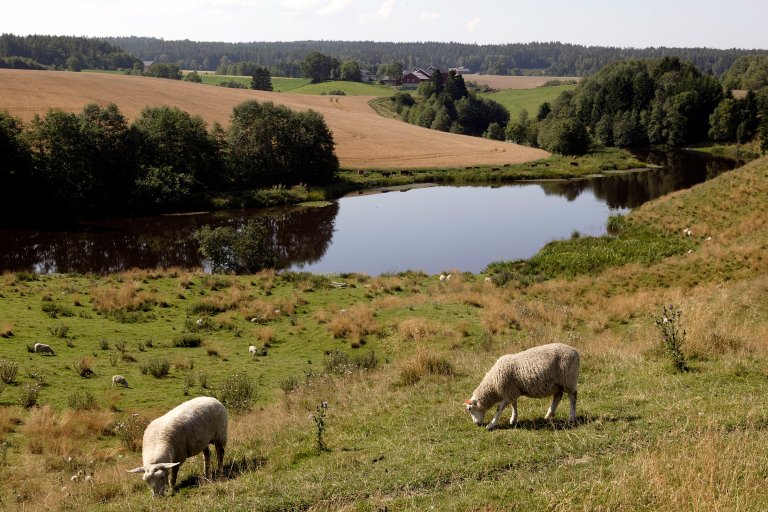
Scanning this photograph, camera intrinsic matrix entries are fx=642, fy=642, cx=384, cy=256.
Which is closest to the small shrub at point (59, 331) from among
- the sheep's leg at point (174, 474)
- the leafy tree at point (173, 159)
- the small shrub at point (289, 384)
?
the small shrub at point (289, 384)

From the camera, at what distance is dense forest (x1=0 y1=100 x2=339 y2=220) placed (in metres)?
57.3

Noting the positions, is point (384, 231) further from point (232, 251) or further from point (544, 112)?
point (544, 112)

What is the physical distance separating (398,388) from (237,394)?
4.43 meters

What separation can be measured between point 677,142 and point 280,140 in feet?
247

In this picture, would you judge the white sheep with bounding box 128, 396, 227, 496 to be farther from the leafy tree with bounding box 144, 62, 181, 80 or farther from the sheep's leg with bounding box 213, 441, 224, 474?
the leafy tree with bounding box 144, 62, 181, 80

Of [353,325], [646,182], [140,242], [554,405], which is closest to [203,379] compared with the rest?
[353,325]

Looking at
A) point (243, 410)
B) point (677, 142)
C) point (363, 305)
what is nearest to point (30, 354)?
point (243, 410)

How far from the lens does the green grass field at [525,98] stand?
508 ft

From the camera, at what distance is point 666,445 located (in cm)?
900

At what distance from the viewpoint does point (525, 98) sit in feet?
549

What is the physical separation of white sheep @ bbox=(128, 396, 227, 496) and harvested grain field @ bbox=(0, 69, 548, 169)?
255ft

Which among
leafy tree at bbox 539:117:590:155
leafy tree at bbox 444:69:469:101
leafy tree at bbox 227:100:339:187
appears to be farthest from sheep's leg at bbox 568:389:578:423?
leafy tree at bbox 444:69:469:101

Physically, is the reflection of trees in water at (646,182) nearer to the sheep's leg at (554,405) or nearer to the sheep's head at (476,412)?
the sheep's leg at (554,405)

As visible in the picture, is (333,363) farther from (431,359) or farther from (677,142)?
(677,142)
